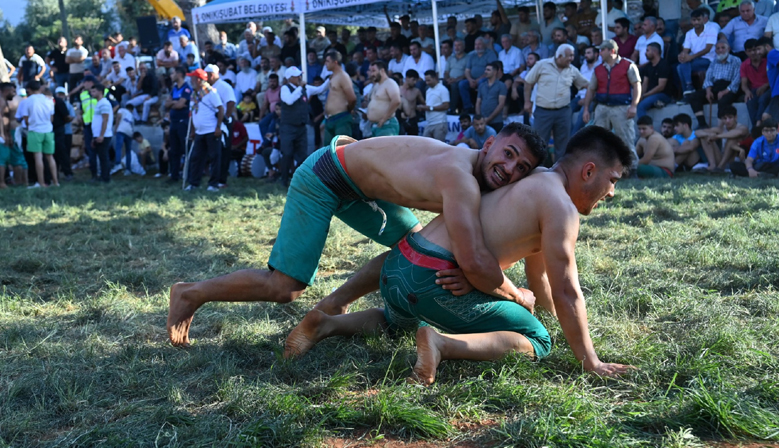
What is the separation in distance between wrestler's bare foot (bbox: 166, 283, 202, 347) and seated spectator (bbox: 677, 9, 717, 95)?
9813mm

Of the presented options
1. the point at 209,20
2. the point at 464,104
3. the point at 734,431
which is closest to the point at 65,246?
the point at 734,431

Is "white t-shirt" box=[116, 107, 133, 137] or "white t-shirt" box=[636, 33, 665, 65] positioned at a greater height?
"white t-shirt" box=[636, 33, 665, 65]

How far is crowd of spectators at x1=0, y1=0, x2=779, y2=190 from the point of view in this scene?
10.2 m

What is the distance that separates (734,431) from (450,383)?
1.06 meters

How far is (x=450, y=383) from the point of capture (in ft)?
9.77

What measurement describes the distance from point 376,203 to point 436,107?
363 inches

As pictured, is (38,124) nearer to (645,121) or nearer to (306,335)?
(645,121)

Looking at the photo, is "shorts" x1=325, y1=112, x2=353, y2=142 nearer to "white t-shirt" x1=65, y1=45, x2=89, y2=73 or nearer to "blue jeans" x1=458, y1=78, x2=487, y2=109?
"blue jeans" x1=458, y1=78, x2=487, y2=109

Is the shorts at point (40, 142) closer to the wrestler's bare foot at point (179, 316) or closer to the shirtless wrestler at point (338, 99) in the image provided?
the shirtless wrestler at point (338, 99)

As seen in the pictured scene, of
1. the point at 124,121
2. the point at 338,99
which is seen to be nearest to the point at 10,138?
the point at 124,121

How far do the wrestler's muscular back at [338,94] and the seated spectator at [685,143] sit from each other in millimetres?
→ 4984

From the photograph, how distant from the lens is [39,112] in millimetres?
12430

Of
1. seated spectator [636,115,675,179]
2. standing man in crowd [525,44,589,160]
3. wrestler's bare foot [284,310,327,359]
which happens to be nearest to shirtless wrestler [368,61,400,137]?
standing man in crowd [525,44,589,160]

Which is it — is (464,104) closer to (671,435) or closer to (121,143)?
(121,143)
